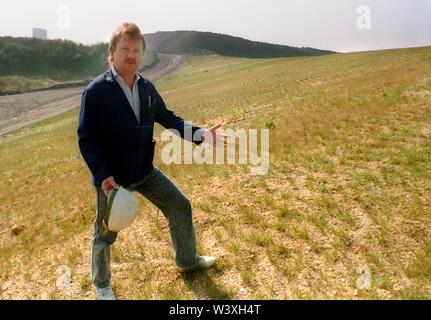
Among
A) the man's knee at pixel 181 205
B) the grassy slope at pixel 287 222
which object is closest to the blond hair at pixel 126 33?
the man's knee at pixel 181 205

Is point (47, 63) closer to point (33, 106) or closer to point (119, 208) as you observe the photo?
point (33, 106)

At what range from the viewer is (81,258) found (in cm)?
696

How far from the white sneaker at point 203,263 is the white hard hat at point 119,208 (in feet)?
5.33

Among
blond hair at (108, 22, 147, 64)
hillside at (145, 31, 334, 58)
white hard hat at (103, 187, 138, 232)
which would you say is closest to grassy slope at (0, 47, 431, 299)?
white hard hat at (103, 187, 138, 232)

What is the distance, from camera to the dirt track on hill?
1450 inches

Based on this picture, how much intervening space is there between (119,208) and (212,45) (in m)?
103

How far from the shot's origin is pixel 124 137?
4.66 metres

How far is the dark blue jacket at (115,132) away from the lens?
14.6ft

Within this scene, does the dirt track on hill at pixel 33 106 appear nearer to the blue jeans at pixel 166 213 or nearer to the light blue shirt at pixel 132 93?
the blue jeans at pixel 166 213

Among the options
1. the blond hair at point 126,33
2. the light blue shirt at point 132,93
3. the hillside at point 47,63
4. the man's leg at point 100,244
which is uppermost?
the hillside at point 47,63

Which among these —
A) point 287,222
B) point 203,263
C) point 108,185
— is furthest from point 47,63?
point 108,185
